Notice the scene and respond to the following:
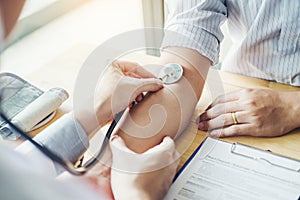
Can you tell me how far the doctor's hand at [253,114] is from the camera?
812mm

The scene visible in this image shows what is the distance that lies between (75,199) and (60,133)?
508 millimetres

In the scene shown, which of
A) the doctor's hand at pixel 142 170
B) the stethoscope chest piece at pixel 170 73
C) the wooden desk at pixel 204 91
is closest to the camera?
the doctor's hand at pixel 142 170

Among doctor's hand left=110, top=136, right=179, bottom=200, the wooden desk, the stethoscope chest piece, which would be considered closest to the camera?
doctor's hand left=110, top=136, right=179, bottom=200

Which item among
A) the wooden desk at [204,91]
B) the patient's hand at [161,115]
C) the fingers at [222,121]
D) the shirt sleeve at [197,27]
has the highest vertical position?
the shirt sleeve at [197,27]

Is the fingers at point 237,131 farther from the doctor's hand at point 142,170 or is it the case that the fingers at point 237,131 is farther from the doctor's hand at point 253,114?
the doctor's hand at point 142,170

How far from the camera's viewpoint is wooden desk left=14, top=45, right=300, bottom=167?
788 mm

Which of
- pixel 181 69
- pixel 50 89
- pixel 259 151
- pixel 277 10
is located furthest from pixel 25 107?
pixel 277 10

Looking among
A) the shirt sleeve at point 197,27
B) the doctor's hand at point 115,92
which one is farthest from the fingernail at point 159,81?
the shirt sleeve at point 197,27

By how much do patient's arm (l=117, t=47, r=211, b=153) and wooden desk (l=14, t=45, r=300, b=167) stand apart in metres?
0.03

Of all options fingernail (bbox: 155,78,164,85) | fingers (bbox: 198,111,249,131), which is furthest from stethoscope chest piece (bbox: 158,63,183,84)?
fingers (bbox: 198,111,249,131)

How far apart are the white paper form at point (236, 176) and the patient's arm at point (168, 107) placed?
9 cm

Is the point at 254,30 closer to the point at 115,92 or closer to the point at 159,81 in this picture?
the point at 159,81

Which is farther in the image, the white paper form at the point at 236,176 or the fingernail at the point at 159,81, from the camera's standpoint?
the fingernail at the point at 159,81

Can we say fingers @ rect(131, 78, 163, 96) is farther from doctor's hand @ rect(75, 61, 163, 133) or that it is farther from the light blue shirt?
the light blue shirt
